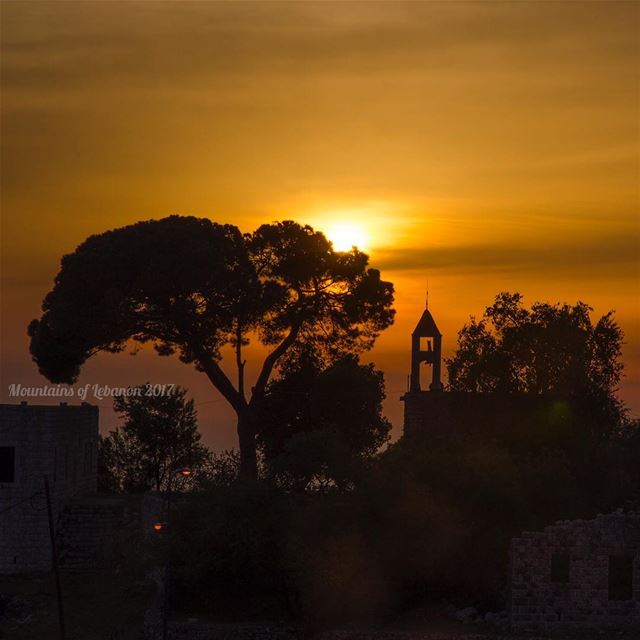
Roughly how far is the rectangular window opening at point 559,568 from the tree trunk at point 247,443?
21836 millimetres

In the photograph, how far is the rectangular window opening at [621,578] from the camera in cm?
4116

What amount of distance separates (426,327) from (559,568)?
22942 mm

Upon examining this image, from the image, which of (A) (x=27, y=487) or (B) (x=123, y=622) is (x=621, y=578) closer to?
(B) (x=123, y=622)

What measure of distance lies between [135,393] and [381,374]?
14.0m

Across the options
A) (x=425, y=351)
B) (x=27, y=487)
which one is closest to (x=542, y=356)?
(x=425, y=351)

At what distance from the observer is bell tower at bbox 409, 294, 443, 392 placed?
61.1m

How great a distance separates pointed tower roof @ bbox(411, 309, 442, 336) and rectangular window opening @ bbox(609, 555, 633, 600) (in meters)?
22.3

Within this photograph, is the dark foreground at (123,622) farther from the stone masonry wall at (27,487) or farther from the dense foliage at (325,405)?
the dense foliage at (325,405)

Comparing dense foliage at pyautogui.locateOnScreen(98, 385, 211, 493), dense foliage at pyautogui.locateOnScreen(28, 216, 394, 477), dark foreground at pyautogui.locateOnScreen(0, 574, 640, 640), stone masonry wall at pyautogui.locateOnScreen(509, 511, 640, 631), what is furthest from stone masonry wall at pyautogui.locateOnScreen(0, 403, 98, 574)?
stone masonry wall at pyautogui.locateOnScreen(509, 511, 640, 631)

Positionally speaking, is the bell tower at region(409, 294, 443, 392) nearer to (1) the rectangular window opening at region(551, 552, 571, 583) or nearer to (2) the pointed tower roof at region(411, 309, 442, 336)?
(2) the pointed tower roof at region(411, 309, 442, 336)

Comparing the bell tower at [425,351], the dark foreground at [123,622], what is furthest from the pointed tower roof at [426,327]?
the dark foreground at [123,622]

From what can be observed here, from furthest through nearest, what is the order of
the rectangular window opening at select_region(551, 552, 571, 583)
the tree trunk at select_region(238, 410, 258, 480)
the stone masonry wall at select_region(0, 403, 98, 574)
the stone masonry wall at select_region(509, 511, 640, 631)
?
the tree trunk at select_region(238, 410, 258, 480), the stone masonry wall at select_region(0, 403, 98, 574), the rectangular window opening at select_region(551, 552, 571, 583), the stone masonry wall at select_region(509, 511, 640, 631)

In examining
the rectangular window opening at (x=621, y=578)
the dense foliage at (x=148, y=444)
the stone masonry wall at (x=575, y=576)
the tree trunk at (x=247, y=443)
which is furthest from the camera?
the dense foliage at (x=148, y=444)

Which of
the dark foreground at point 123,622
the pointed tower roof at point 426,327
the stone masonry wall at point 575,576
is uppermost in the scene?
the pointed tower roof at point 426,327
